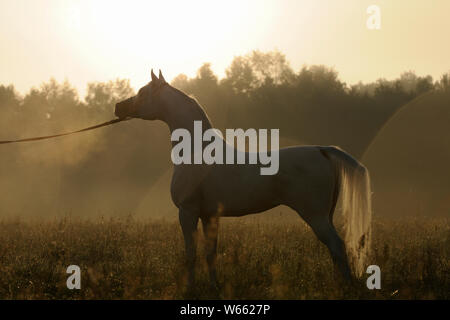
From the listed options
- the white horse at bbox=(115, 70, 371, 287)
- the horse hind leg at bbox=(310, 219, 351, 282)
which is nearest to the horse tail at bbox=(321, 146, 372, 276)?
the white horse at bbox=(115, 70, 371, 287)

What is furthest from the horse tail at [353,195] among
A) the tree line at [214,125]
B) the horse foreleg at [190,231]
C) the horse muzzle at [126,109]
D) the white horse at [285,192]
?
the tree line at [214,125]

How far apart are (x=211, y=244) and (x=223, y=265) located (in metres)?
0.75

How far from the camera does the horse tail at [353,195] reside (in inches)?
253

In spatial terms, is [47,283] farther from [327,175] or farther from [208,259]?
[327,175]

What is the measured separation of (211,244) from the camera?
649cm

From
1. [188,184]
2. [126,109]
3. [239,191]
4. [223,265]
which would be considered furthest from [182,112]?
[223,265]

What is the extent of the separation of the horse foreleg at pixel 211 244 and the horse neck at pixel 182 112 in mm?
1275

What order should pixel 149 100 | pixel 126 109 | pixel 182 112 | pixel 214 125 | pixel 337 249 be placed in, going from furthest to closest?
1. pixel 214 125
2. pixel 126 109
3. pixel 149 100
4. pixel 182 112
5. pixel 337 249

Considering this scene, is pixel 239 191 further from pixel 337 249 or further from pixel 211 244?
pixel 337 249

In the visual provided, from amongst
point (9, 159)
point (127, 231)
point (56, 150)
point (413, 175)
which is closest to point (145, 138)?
point (56, 150)

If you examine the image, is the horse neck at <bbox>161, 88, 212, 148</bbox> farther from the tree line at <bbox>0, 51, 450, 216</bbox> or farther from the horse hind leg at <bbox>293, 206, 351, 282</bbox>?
the tree line at <bbox>0, 51, 450, 216</bbox>

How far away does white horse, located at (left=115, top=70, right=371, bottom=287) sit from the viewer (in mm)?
6270

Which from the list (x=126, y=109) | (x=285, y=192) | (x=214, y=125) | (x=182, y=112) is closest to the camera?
(x=285, y=192)

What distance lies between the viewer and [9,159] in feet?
108
